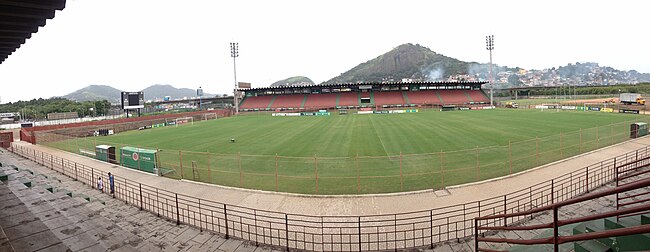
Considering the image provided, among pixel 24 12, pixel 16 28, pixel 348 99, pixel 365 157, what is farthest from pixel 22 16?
pixel 348 99

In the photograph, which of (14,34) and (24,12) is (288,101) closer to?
(14,34)

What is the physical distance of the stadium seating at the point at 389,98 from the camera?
85438 millimetres

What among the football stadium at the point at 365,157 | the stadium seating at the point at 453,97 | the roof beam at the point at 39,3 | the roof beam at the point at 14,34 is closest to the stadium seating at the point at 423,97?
the stadium seating at the point at 453,97

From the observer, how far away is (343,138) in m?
31.1

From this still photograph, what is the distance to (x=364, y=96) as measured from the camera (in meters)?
91.1

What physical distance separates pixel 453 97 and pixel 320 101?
37.6 meters

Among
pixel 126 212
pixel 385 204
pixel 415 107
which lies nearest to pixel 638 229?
pixel 385 204

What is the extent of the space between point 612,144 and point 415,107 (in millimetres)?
53962

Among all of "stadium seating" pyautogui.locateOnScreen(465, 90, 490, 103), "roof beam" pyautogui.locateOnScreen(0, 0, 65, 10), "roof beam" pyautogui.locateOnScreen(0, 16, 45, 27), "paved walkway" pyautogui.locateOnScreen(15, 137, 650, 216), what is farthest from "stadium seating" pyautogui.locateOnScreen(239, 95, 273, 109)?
"roof beam" pyautogui.locateOnScreen(0, 0, 65, 10)

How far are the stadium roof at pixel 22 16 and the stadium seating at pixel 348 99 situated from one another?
80421 mm

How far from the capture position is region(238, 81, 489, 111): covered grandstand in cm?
8588

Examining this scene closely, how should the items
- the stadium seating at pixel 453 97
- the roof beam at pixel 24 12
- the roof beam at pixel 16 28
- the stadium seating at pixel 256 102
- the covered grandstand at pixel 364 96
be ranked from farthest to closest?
the stadium seating at pixel 256 102
the covered grandstand at pixel 364 96
the stadium seating at pixel 453 97
the roof beam at pixel 16 28
the roof beam at pixel 24 12

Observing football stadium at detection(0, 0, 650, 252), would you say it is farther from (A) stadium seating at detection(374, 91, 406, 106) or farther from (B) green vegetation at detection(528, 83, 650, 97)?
(B) green vegetation at detection(528, 83, 650, 97)

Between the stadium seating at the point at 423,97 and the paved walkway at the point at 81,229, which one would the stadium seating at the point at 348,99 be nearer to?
the stadium seating at the point at 423,97
